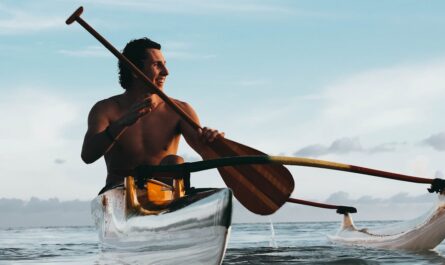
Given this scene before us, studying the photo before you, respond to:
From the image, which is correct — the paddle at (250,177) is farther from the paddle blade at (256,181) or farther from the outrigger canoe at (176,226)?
the outrigger canoe at (176,226)

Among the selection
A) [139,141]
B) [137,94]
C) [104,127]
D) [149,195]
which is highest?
[137,94]

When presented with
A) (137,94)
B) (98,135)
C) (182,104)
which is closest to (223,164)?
(98,135)

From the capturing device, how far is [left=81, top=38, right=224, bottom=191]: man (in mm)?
4500

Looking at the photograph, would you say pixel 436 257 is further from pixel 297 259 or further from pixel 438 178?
pixel 297 259

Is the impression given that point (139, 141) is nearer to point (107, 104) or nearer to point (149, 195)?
point (107, 104)

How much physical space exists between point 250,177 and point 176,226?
1.30 meters

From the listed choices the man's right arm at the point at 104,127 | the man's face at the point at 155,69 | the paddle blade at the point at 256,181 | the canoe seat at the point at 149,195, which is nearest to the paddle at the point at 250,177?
the paddle blade at the point at 256,181

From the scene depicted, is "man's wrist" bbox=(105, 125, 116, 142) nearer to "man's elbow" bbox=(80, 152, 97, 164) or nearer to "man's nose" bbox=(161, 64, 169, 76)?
"man's elbow" bbox=(80, 152, 97, 164)

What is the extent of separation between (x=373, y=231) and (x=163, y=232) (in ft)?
16.6

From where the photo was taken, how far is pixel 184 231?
344cm

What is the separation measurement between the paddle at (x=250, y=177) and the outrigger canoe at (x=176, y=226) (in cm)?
78

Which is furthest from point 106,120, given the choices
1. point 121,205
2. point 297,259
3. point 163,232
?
point 297,259

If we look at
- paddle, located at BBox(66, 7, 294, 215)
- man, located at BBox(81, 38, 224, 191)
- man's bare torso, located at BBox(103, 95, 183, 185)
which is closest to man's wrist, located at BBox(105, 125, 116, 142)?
man, located at BBox(81, 38, 224, 191)

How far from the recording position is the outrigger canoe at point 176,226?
3.27 meters
